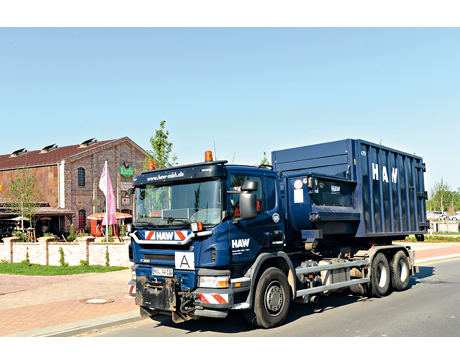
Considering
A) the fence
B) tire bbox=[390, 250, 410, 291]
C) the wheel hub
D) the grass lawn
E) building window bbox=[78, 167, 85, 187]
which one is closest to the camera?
the wheel hub

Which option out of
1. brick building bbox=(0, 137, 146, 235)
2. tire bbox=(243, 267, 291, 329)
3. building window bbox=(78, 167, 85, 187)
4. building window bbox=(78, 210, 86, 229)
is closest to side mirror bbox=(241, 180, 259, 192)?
tire bbox=(243, 267, 291, 329)

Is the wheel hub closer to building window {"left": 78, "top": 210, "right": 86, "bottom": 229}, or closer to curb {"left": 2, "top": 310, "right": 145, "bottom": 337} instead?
curb {"left": 2, "top": 310, "right": 145, "bottom": 337}

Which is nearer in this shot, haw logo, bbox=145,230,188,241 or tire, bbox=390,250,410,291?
haw logo, bbox=145,230,188,241

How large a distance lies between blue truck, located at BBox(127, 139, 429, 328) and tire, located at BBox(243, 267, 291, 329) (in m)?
0.02

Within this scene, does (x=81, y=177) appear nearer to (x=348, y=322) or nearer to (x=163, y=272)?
(x=163, y=272)

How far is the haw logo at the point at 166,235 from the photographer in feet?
22.9

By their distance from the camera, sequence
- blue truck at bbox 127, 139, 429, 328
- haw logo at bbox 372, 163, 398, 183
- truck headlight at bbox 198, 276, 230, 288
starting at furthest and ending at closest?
1. haw logo at bbox 372, 163, 398, 183
2. blue truck at bbox 127, 139, 429, 328
3. truck headlight at bbox 198, 276, 230, 288

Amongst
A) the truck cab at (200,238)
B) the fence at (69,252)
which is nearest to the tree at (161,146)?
the fence at (69,252)

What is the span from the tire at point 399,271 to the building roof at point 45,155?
3426 cm

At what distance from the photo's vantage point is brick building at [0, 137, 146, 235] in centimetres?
3841

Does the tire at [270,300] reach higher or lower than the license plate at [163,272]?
lower

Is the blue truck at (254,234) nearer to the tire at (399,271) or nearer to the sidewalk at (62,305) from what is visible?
the tire at (399,271)
